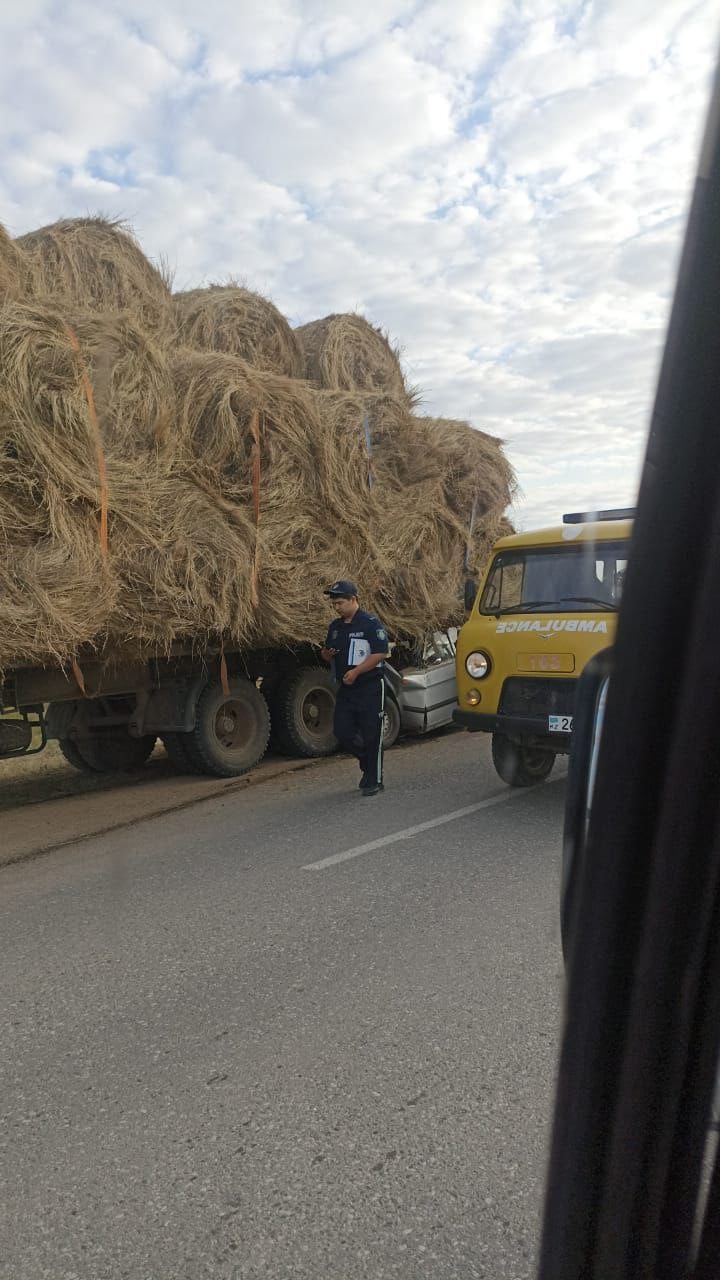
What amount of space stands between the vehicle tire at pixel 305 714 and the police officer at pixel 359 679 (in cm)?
123

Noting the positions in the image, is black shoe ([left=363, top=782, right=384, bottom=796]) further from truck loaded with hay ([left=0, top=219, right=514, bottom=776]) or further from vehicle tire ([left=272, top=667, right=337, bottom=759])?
vehicle tire ([left=272, top=667, right=337, bottom=759])

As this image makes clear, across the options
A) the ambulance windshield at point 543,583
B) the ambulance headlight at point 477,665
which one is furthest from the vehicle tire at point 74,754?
the ambulance windshield at point 543,583

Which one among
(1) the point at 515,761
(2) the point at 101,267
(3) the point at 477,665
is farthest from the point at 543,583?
(2) the point at 101,267

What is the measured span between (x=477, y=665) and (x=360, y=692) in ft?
3.61

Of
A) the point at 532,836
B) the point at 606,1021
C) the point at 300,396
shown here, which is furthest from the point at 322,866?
the point at 606,1021

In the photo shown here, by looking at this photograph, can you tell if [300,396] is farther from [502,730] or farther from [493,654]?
[502,730]

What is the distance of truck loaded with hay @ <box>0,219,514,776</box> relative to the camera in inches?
245

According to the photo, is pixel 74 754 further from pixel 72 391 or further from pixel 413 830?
pixel 413 830

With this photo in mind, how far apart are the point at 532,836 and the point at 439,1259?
385 centimetres

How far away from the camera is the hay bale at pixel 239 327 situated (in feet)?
29.2

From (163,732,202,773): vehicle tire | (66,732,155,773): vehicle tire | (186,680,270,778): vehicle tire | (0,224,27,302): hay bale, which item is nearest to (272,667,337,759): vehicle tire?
(186,680,270,778): vehicle tire

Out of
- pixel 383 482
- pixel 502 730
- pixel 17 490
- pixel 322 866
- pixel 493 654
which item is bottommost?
pixel 322 866

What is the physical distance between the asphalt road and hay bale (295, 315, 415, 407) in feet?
17.5

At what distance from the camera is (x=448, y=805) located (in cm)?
694
